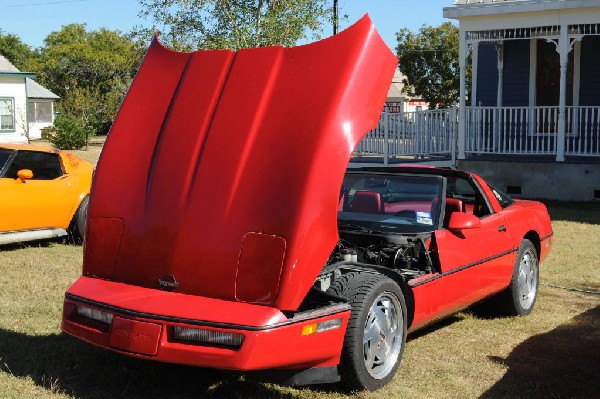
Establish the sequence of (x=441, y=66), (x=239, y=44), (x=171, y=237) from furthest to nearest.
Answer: (x=441, y=66) < (x=239, y=44) < (x=171, y=237)

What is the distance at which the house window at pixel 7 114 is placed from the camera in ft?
135

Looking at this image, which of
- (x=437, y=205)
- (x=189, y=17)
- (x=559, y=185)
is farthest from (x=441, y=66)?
(x=437, y=205)

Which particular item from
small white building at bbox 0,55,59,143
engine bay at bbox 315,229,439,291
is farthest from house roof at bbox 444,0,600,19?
small white building at bbox 0,55,59,143

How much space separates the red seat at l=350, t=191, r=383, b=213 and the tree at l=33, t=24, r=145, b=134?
69.9 feet

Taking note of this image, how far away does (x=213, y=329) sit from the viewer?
170 inches

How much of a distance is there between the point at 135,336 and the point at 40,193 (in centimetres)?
632

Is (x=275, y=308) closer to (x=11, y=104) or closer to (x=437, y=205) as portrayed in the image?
(x=437, y=205)

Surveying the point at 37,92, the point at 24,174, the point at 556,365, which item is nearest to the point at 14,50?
the point at 37,92

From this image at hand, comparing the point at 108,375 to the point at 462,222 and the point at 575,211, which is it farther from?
the point at 575,211

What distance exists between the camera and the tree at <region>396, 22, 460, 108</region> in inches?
2099

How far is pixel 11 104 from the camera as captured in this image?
136 feet

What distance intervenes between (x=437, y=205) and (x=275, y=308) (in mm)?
2300

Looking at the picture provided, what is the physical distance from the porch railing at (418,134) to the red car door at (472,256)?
34.7 feet

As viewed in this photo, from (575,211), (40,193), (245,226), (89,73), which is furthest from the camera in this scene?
(89,73)
